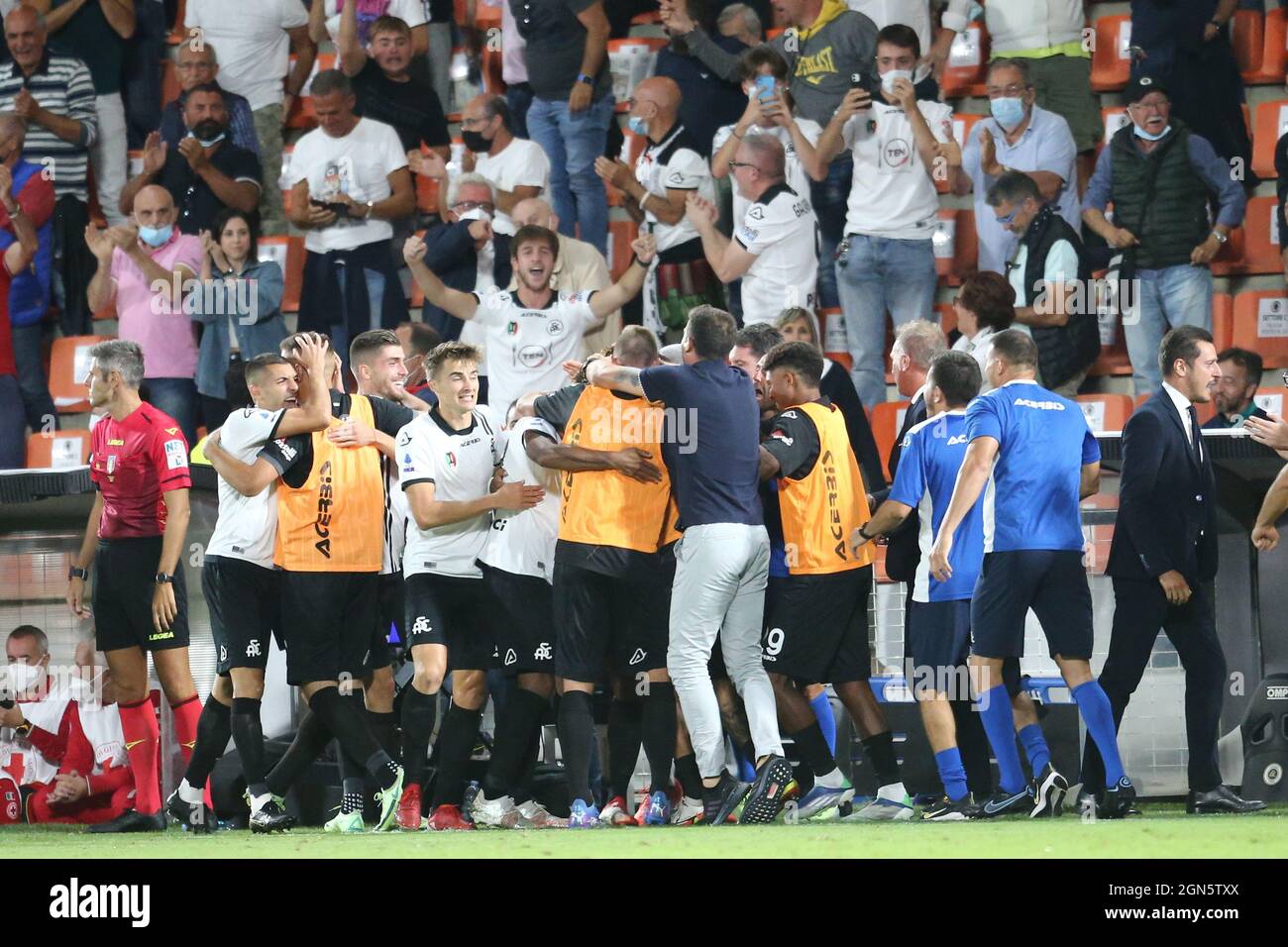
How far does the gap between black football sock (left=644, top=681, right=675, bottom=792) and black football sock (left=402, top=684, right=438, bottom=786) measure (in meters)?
0.98

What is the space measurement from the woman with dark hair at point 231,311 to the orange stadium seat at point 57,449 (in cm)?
103

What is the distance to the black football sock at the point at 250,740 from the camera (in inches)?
302

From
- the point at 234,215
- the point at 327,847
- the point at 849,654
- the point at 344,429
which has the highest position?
the point at 234,215

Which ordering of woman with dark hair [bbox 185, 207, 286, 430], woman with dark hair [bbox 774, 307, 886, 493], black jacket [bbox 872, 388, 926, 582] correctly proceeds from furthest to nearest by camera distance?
woman with dark hair [bbox 185, 207, 286, 430], woman with dark hair [bbox 774, 307, 886, 493], black jacket [bbox 872, 388, 926, 582]

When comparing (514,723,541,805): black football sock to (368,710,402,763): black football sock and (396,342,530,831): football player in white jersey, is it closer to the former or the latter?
(396,342,530,831): football player in white jersey

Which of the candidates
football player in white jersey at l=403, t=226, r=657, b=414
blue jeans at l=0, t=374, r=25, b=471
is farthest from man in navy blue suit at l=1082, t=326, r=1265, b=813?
blue jeans at l=0, t=374, r=25, b=471

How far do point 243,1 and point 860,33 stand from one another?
4821 mm

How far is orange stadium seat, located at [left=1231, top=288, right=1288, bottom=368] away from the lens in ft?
34.0

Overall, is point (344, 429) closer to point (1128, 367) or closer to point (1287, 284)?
point (1128, 367)

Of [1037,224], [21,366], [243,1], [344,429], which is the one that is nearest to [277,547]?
[344,429]

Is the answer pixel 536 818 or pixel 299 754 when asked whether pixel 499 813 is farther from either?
pixel 299 754

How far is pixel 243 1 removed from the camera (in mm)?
12867

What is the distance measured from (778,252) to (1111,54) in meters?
2.73

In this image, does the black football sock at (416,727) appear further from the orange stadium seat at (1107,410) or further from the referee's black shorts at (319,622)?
the orange stadium seat at (1107,410)
